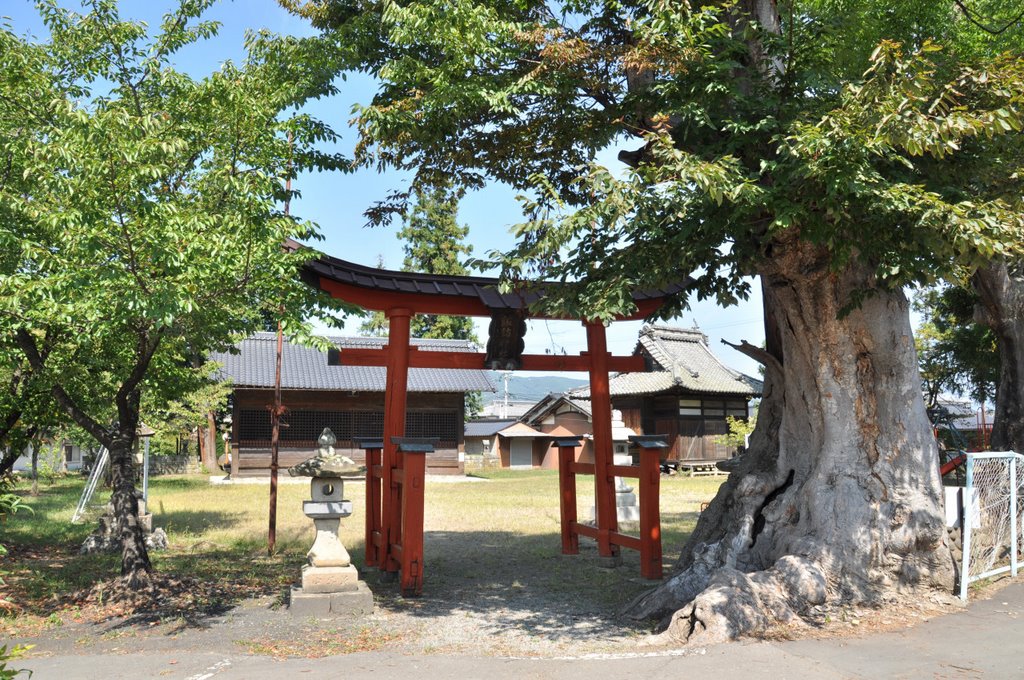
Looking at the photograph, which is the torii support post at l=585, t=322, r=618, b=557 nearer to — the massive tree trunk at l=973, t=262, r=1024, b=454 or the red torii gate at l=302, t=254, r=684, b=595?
the red torii gate at l=302, t=254, r=684, b=595

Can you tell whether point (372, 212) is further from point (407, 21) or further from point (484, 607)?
point (484, 607)

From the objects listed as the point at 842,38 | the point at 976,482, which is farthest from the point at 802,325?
the point at 842,38

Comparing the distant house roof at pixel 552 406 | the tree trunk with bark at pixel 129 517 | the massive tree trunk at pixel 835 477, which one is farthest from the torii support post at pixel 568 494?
the distant house roof at pixel 552 406

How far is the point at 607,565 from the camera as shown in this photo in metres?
10.7

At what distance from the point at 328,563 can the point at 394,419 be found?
6.64 ft

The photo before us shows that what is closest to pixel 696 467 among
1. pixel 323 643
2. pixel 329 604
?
pixel 329 604

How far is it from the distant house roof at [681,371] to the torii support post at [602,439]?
2248cm

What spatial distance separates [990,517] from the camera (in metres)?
8.91

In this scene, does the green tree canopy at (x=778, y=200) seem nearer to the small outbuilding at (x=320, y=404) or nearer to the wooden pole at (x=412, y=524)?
the wooden pole at (x=412, y=524)

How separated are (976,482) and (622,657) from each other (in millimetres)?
4769

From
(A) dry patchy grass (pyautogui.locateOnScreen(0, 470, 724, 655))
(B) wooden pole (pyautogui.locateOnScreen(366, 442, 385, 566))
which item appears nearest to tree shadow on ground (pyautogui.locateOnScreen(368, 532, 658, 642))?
(A) dry patchy grass (pyautogui.locateOnScreen(0, 470, 724, 655))

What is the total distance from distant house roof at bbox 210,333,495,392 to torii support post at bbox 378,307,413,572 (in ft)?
58.8

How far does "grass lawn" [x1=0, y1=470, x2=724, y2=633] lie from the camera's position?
9305 mm

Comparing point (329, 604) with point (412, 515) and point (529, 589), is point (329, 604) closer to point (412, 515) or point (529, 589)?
point (412, 515)
